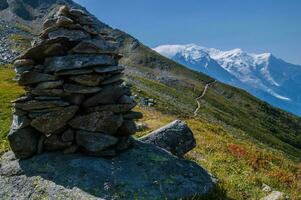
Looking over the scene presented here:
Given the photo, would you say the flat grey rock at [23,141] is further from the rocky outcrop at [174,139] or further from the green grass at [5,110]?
the green grass at [5,110]

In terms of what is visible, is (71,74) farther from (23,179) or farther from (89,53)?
(23,179)

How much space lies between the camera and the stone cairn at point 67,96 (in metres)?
17.7

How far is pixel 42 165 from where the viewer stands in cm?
1762

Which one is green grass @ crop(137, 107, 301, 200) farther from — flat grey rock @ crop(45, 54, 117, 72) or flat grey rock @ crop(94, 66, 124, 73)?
flat grey rock @ crop(45, 54, 117, 72)

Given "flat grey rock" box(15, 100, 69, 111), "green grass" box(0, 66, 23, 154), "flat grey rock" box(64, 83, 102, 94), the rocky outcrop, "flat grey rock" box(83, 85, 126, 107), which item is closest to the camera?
"flat grey rock" box(15, 100, 69, 111)

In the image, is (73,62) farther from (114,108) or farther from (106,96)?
(114,108)

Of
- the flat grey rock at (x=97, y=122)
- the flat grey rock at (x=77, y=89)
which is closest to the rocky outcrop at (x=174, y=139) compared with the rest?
the flat grey rock at (x=97, y=122)

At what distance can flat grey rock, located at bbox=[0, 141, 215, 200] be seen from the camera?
16109 mm

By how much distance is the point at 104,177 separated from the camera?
16672mm

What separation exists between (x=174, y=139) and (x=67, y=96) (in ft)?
20.4

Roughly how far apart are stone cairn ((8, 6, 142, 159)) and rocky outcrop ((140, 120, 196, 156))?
10.4 ft

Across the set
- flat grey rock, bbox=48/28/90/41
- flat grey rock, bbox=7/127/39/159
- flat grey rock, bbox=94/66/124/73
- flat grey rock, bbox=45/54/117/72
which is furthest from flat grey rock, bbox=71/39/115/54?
flat grey rock, bbox=7/127/39/159

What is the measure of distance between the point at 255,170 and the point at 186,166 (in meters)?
6.73

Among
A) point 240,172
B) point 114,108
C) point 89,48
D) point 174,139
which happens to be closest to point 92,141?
point 114,108
